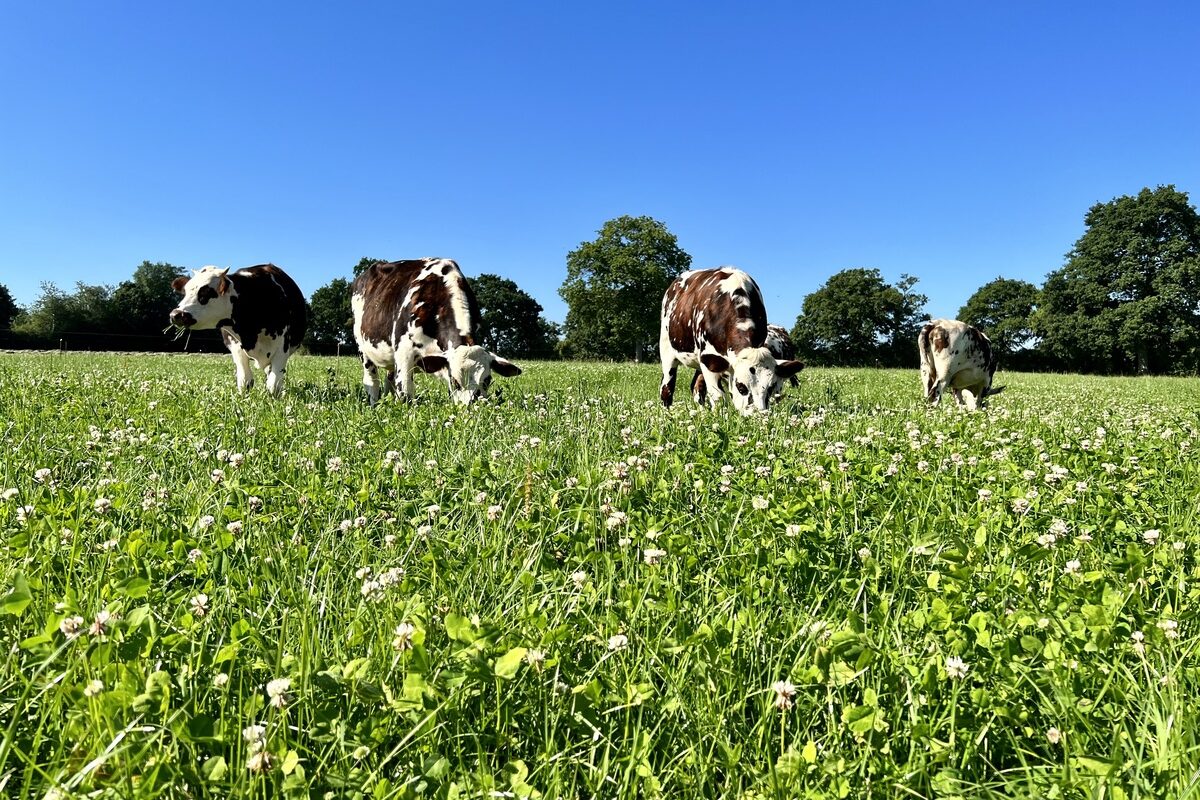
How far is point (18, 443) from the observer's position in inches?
200

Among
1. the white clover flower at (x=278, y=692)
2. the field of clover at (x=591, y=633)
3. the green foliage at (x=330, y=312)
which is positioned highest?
the green foliage at (x=330, y=312)

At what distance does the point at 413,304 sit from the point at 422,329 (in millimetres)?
594

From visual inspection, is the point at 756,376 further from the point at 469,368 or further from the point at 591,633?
the point at 591,633

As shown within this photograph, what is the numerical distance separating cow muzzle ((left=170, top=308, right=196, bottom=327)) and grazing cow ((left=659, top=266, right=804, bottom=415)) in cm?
795

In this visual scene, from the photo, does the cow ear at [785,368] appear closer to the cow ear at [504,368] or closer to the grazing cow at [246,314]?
the cow ear at [504,368]

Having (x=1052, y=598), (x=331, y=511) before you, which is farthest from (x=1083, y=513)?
(x=331, y=511)

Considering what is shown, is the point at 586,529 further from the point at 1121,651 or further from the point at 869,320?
the point at 869,320

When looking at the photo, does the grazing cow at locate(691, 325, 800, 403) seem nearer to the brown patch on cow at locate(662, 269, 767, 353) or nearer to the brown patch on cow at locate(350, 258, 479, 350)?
the brown patch on cow at locate(662, 269, 767, 353)

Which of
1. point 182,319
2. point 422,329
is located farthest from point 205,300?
point 422,329

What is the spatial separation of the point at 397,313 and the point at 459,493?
7562 millimetres

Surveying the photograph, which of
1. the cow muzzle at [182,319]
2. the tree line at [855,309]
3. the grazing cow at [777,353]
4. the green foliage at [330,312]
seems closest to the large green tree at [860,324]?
the tree line at [855,309]

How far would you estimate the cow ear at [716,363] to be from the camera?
977 centimetres

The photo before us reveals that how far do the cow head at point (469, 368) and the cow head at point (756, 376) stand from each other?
10.1 ft

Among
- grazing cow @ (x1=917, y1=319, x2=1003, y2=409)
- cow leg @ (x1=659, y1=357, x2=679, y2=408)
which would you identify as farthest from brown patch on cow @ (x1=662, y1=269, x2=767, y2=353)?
grazing cow @ (x1=917, y1=319, x2=1003, y2=409)
